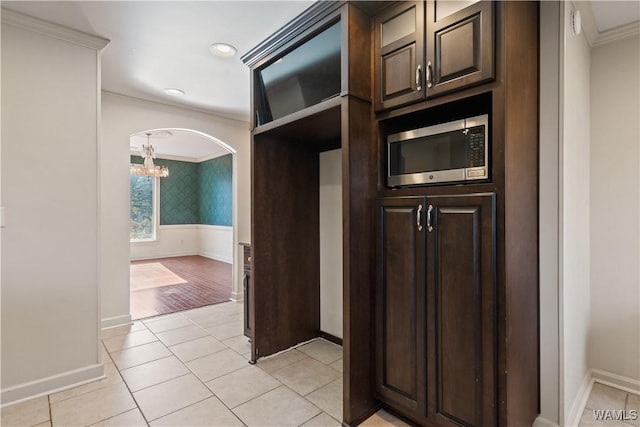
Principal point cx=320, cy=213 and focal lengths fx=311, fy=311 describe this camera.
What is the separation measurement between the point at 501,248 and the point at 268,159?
71.7 inches

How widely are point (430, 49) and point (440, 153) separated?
0.52m

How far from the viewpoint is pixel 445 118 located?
1.83 metres

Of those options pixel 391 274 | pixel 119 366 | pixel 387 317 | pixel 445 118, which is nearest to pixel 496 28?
pixel 445 118

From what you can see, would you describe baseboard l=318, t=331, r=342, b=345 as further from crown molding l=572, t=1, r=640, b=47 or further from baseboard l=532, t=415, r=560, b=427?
crown molding l=572, t=1, r=640, b=47

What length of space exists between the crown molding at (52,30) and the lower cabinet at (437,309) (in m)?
2.41

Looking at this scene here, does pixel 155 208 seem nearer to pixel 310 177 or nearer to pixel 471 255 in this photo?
pixel 310 177

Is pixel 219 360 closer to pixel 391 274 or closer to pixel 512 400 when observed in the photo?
pixel 391 274

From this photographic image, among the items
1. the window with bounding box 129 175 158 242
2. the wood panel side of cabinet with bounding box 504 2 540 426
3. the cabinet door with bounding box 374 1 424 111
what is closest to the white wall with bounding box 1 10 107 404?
the cabinet door with bounding box 374 1 424 111

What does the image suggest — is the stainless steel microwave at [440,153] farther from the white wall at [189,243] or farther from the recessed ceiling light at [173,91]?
the white wall at [189,243]

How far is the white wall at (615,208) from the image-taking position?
211 cm

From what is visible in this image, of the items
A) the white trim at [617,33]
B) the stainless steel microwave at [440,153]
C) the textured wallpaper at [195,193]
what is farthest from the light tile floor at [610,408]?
the textured wallpaper at [195,193]

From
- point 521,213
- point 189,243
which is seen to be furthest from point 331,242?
point 189,243

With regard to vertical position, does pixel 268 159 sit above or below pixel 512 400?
above

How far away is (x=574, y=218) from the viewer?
1800 millimetres
